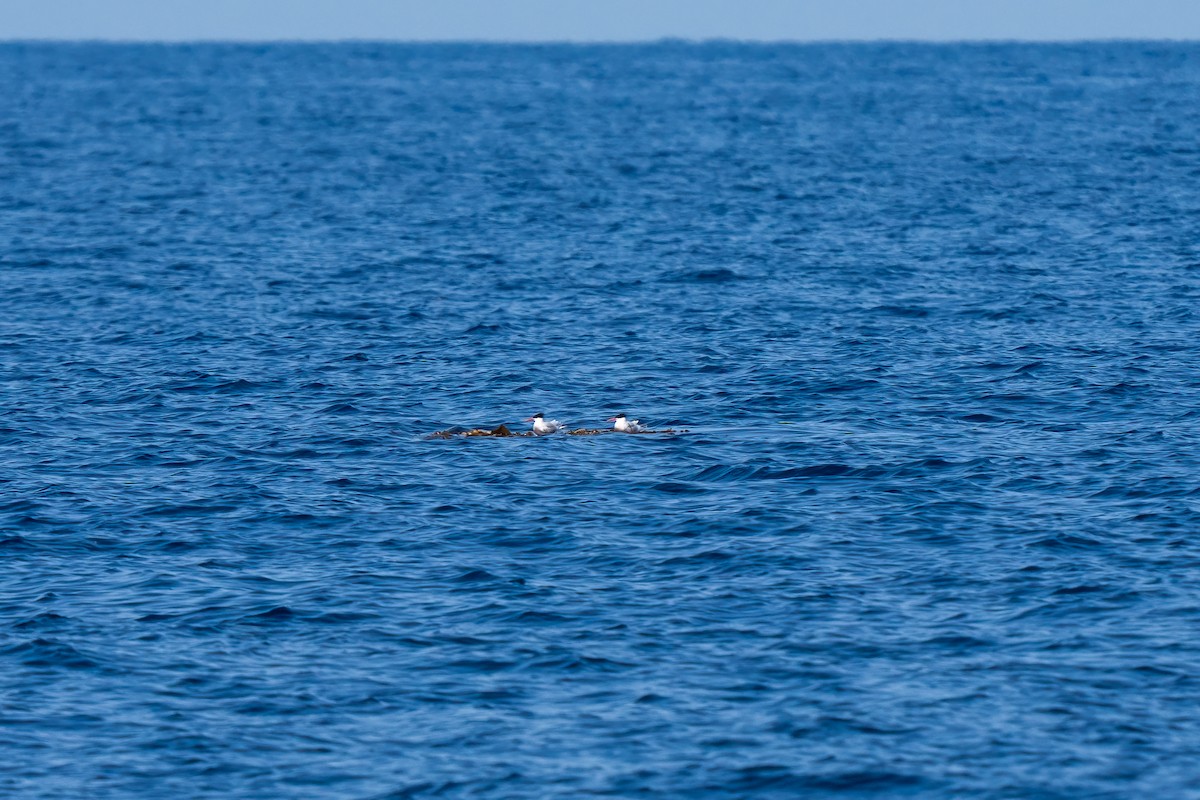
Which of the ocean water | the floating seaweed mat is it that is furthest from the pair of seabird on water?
the ocean water

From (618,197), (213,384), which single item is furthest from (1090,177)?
(213,384)

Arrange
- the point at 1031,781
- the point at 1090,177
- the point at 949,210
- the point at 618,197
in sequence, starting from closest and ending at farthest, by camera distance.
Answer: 1. the point at 1031,781
2. the point at 949,210
3. the point at 618,197
4. the point at 1090,177

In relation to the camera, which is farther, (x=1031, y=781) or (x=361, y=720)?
(x=361, y=720)

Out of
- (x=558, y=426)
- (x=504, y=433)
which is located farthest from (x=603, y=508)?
(x=504, y=433)

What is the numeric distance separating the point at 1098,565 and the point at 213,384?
27.2 metres

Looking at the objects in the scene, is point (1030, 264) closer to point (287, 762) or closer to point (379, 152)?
point (287, 762)

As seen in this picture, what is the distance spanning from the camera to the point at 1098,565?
1318 inches

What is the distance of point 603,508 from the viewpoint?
37.8 metres

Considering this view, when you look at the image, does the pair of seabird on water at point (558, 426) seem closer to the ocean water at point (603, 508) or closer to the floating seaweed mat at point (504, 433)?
the floating seaweed mat at point (504, 433)

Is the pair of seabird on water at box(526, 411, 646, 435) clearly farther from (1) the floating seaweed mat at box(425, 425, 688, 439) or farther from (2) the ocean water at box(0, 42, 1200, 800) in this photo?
(2) the ocean water at box(0, 42, 1200, 800)

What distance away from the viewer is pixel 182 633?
30812mm

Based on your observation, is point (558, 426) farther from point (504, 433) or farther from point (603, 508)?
point (603, 508)

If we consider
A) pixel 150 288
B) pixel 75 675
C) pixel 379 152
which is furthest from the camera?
pixel 379 152

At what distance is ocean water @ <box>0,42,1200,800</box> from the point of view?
1041 inches
